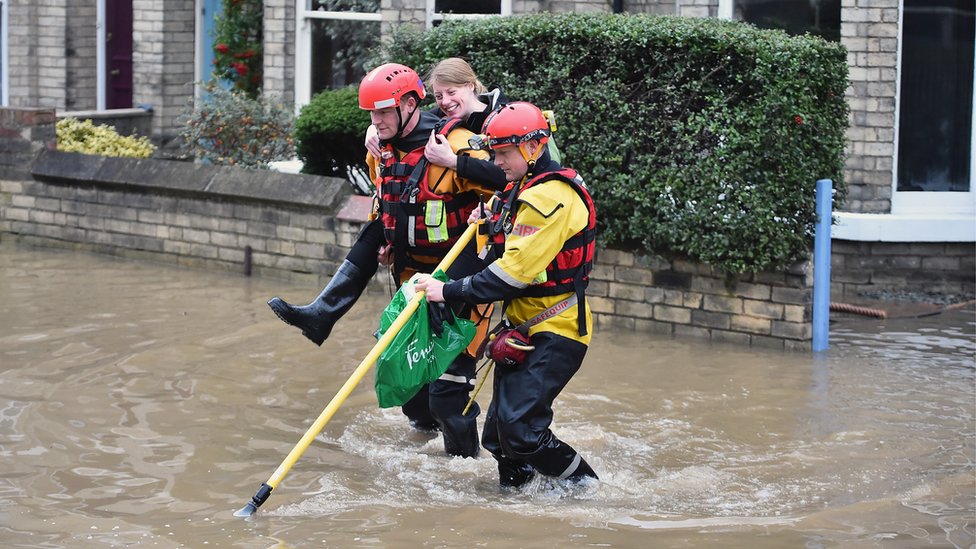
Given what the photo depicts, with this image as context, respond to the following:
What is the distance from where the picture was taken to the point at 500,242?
6.08 meters

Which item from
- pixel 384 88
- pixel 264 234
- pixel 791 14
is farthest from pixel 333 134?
pixel 384 88

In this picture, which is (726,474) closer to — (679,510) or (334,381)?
(679,510)

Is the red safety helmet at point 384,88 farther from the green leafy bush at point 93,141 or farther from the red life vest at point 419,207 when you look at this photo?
the green leafy bush at point 93,141

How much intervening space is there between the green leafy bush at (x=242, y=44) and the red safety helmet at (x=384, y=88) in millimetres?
9124

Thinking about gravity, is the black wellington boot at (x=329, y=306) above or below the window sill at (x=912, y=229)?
below

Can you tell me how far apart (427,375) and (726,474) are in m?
1.57

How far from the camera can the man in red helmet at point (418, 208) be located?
21.4 ft

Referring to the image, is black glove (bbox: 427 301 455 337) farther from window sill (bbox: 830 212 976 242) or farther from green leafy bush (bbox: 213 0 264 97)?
green leafy bush (bbox: 213 0 264 97)

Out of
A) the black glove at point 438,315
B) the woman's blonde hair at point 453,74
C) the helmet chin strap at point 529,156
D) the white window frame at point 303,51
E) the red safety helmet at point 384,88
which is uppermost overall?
the white window frame at point 303,51

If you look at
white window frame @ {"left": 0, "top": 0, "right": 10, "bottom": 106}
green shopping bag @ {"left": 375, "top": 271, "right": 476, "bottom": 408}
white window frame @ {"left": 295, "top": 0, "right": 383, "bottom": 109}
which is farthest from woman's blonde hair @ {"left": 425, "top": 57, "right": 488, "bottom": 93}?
white window frame @ {"left": 0, "top": 0, "right": 10, "bottom": 106}

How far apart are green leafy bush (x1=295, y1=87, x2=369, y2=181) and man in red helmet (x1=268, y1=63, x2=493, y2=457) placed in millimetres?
4386

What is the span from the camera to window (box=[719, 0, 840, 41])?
37.6 feet

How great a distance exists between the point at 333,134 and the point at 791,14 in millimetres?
4006

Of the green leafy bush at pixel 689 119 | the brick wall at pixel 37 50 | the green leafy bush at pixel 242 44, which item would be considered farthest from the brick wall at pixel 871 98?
the brick wall at pixel 37 50
